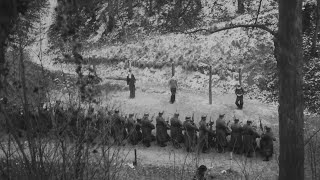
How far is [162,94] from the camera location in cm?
1925

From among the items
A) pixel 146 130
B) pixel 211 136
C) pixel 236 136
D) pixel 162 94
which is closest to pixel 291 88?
pixel 236 136

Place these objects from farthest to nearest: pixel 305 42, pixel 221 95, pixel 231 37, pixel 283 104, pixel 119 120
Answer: pixel 231 37 → pixel 305 42 → pixel 221 95 → pixel 119 120 → pixel 283 104

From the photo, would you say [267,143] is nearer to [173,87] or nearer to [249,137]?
[249,137]

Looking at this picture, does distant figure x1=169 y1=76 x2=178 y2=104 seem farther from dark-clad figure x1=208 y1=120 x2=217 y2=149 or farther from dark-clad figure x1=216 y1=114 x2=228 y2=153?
dark-clad figure x1=216 y1=114 x2=228 y2=153

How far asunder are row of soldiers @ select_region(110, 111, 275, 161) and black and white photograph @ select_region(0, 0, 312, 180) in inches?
1.5

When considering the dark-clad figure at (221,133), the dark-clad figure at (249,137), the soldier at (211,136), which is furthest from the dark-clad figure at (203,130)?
the dark-clad figure at (249,137)

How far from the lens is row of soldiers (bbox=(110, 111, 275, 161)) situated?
12.4 metres

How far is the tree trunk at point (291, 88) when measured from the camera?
7.74m

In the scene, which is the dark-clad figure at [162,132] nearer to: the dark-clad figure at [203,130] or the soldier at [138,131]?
the soldier at [138,131]

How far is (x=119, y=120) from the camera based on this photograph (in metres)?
13.8

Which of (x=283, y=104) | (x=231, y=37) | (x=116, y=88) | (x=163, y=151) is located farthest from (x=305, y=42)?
(x=283, y=104)

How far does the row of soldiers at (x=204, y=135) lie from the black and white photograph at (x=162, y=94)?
0.04m

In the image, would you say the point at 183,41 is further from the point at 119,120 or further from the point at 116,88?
the point at 119,120

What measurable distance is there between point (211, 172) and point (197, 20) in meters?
15.9
